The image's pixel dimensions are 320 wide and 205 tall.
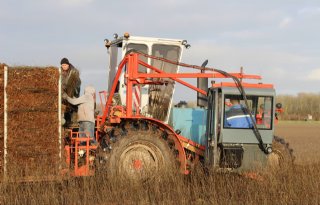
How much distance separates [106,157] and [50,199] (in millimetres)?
1393

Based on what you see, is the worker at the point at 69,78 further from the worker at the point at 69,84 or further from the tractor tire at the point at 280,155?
the tractor tire at the point at 280,155

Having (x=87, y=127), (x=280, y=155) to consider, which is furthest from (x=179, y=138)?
(x=280, y=155)

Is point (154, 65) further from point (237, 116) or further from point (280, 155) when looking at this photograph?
point (280, 155)

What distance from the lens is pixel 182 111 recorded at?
34.6 ft

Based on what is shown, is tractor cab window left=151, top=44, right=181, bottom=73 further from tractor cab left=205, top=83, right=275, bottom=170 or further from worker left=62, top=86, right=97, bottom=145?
worker left=62, top=86, right=97, bottom=145

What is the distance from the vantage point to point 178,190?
7.55 meters

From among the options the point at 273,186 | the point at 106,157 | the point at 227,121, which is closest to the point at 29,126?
the point at 106,157

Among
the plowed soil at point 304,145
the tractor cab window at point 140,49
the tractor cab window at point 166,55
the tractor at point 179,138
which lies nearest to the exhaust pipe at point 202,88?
the tractor at point 179,138

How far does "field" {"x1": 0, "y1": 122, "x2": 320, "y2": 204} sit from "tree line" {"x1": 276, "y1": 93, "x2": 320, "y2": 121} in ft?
167

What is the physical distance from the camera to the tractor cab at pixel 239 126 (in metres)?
8.73

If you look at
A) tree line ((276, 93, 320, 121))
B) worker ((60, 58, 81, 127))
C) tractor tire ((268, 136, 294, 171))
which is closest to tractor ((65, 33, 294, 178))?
tractor tire ((268, 136, 294, 171))

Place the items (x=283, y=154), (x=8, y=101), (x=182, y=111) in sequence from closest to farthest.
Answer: (x=8, y=101), (x=283, y=154), (x=182, y=111)

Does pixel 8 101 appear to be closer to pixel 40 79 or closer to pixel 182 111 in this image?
pixel 40 79

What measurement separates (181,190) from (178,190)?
12 cm
